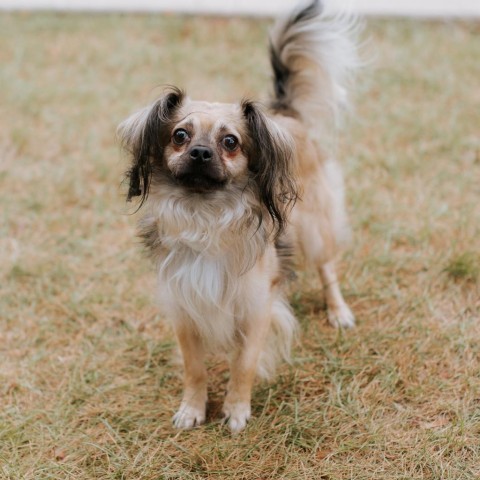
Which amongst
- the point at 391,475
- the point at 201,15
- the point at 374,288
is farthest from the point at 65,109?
the point at 391,475

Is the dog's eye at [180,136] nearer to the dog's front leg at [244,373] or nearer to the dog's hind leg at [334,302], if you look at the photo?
the dog's front leg at [244,373]

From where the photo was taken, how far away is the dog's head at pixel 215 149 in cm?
279

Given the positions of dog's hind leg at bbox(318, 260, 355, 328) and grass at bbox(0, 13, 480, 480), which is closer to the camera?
grass at bbox(0, 13, 480, 480)

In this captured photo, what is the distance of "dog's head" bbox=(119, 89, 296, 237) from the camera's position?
2785 mm

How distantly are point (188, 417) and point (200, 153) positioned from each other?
126cm

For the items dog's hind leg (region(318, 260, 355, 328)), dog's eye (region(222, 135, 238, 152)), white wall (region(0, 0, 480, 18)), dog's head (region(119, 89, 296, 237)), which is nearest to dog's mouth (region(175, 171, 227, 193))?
dog's head (region(119, 89, 296, 237))

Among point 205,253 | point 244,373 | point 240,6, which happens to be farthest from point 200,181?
point 240,6

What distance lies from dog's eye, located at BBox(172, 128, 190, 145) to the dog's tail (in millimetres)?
1005

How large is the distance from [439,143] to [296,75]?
207cm

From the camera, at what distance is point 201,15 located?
7875mm

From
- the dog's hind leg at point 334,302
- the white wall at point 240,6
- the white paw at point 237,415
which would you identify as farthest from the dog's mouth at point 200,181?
the white wall at point 240,6

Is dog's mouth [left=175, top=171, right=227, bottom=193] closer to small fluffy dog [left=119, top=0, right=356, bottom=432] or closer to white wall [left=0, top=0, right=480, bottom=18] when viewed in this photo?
small fluffy dog [left=119, top=0, right=356, bottom=432]

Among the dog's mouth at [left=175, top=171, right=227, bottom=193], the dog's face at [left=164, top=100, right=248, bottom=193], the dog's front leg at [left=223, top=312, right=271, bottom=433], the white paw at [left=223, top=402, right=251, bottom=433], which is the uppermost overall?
the dog's face at [left=164, top=100, right=248, bottom=193]

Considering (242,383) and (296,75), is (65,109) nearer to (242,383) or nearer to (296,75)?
(296,75)
